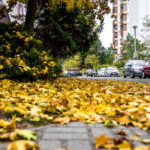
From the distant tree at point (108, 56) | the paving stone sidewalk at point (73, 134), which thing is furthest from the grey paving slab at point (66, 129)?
the distant tree at point (108, 56)

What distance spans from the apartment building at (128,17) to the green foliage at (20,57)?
126ft

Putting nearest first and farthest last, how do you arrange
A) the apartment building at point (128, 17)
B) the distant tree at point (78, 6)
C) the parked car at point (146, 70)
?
the distant tree at point (78, 6)
the parked car at point (146, 70)
the apartment building at point (128, 17)

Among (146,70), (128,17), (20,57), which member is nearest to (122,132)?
(20,57)

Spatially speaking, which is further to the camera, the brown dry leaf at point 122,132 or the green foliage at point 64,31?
the green foliage at point 64,31

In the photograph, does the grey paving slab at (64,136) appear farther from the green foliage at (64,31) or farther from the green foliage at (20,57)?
the green foliage at (64,31)

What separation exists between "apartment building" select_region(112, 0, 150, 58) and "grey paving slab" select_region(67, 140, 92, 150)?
45.9 m

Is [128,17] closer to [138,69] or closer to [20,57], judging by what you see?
[138,69]

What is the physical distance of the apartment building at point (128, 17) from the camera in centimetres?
5506

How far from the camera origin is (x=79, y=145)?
6.54 ft

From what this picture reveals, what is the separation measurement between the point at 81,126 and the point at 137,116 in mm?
743

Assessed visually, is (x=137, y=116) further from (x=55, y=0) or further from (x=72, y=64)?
(x=72, y=64)

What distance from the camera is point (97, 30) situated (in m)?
21.2

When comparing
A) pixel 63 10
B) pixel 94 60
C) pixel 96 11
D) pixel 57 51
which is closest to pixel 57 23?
pixel 63 10

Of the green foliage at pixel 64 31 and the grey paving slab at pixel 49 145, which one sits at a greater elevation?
the green foliage at pixel 64 31
